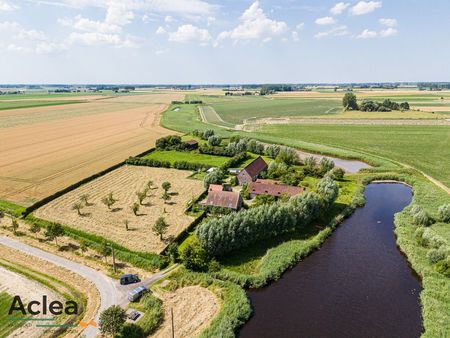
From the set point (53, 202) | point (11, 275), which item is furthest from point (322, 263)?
point (53, 202)

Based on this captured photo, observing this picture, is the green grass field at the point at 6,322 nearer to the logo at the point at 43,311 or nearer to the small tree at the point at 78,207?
the logo at the point at 43,311

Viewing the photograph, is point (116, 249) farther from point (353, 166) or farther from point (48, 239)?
point (353, 166)

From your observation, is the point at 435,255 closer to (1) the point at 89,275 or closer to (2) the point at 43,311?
(1) the point at 89,275

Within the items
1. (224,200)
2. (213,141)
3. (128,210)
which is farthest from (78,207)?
(213,141)

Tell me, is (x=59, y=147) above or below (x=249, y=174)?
above

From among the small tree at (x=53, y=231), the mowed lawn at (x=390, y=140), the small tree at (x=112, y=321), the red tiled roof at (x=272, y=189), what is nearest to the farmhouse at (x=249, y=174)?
the red tiled roof at (x=272, y=189)
